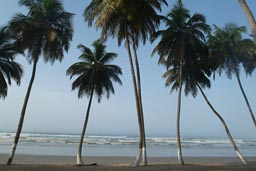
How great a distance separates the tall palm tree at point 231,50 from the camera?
75.6ft

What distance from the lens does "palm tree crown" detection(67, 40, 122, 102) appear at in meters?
23.7

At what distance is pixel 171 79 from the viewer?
25.9m

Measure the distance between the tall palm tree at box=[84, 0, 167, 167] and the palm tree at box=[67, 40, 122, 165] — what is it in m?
4.96

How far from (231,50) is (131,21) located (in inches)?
372

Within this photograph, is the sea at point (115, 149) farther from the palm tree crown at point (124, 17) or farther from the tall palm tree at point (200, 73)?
the palm tree crown at point (124, 17)

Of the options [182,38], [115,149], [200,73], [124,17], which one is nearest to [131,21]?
[124,17]

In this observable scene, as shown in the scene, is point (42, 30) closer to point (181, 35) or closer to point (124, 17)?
point (124, 17)

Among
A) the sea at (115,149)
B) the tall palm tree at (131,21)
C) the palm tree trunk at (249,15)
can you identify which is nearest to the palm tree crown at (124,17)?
the tall palm tree at (131,21)

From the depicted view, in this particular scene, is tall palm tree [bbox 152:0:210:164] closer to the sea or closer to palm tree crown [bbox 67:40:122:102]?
palm tree crown [bbox 67:40:122:102]

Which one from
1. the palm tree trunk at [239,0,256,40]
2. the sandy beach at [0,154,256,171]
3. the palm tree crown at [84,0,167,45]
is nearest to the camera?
the palm tree trunk at [239,0,256,40]

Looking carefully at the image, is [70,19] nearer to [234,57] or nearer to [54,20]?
[54,20]

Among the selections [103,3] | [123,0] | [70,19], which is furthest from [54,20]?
[123,0]

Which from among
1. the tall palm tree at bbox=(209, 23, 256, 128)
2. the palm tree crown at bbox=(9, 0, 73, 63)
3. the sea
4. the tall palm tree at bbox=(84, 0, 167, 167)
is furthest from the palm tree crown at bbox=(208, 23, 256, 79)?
the sea

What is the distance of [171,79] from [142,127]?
28.8 feet
